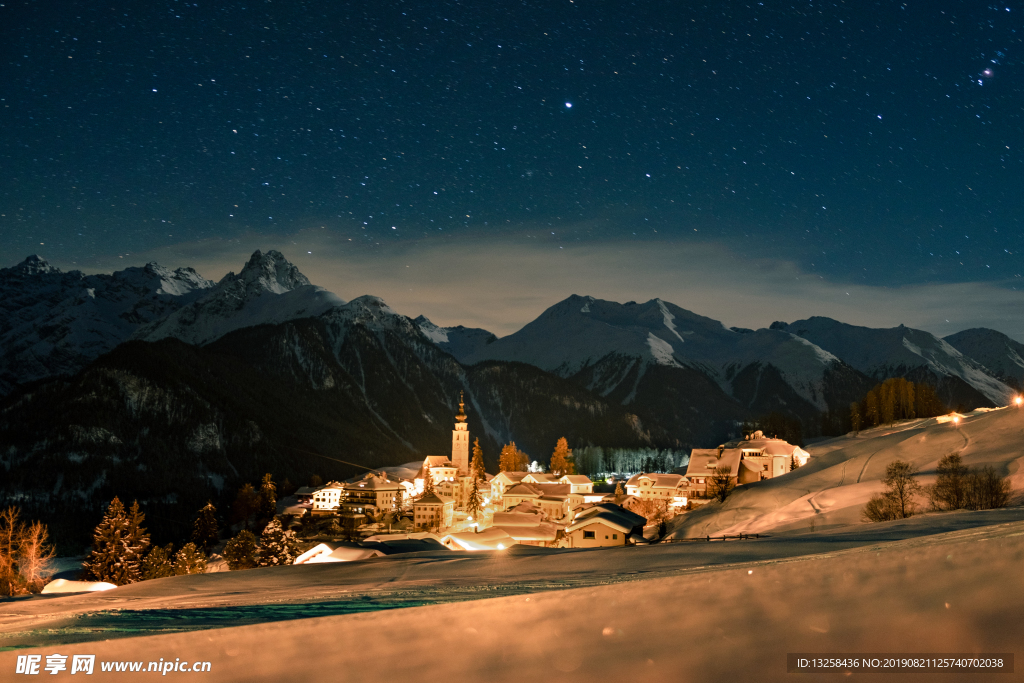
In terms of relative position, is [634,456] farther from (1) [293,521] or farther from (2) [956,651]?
(2) [956,651]

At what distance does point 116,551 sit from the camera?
5394 centimetres

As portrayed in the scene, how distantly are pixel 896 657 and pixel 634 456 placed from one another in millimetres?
198337

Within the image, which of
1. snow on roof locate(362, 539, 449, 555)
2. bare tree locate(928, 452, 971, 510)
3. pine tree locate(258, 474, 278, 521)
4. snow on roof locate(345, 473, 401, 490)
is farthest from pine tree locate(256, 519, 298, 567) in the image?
bare tree locate(928, 452, 971, 510)

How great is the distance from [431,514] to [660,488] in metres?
28.6

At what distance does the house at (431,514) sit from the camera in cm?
8131

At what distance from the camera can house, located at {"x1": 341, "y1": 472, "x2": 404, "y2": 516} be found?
9775 cm

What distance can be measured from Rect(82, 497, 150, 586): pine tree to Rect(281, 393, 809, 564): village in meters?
16.4

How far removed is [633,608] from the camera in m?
4.30

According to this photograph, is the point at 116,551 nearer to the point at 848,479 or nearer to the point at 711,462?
the point at 848,479

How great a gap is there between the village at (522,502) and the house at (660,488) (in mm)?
153

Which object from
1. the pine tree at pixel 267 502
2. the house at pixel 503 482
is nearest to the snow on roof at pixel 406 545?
the house at pixel 503 482

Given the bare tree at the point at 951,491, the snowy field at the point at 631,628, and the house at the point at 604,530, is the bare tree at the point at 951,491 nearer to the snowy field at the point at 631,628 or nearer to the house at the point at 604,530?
the house at the point at 604,530

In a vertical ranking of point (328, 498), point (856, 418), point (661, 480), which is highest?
point (856, 418)

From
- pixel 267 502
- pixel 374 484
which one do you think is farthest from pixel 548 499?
pixel 267 502
